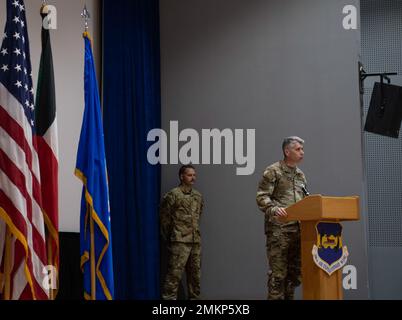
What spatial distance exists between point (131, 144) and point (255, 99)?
1646mm

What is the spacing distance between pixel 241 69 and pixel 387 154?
2.35m

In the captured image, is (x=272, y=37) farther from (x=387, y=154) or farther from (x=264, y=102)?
(x=387, y=154)

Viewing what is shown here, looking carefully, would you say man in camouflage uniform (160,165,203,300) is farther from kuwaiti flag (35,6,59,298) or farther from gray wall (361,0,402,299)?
kuwaiti flag (35,6,59,298)

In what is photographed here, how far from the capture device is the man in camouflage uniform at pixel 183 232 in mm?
7500

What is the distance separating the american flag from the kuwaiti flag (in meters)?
0.26

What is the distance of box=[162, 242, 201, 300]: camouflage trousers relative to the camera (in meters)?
7.48

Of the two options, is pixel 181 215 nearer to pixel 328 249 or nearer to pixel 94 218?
pixel 94 218

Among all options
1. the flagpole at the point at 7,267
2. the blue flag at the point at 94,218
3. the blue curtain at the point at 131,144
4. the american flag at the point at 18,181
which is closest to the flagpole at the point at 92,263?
the blue flag at the point at 94,218

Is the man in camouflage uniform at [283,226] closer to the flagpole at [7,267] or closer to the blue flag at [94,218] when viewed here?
the blue flag at [94,218]

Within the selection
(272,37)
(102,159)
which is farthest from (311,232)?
(272,37)

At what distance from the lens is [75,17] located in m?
6.79

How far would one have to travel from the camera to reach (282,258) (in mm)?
5859

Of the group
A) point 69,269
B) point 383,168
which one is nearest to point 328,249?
point 69,269
